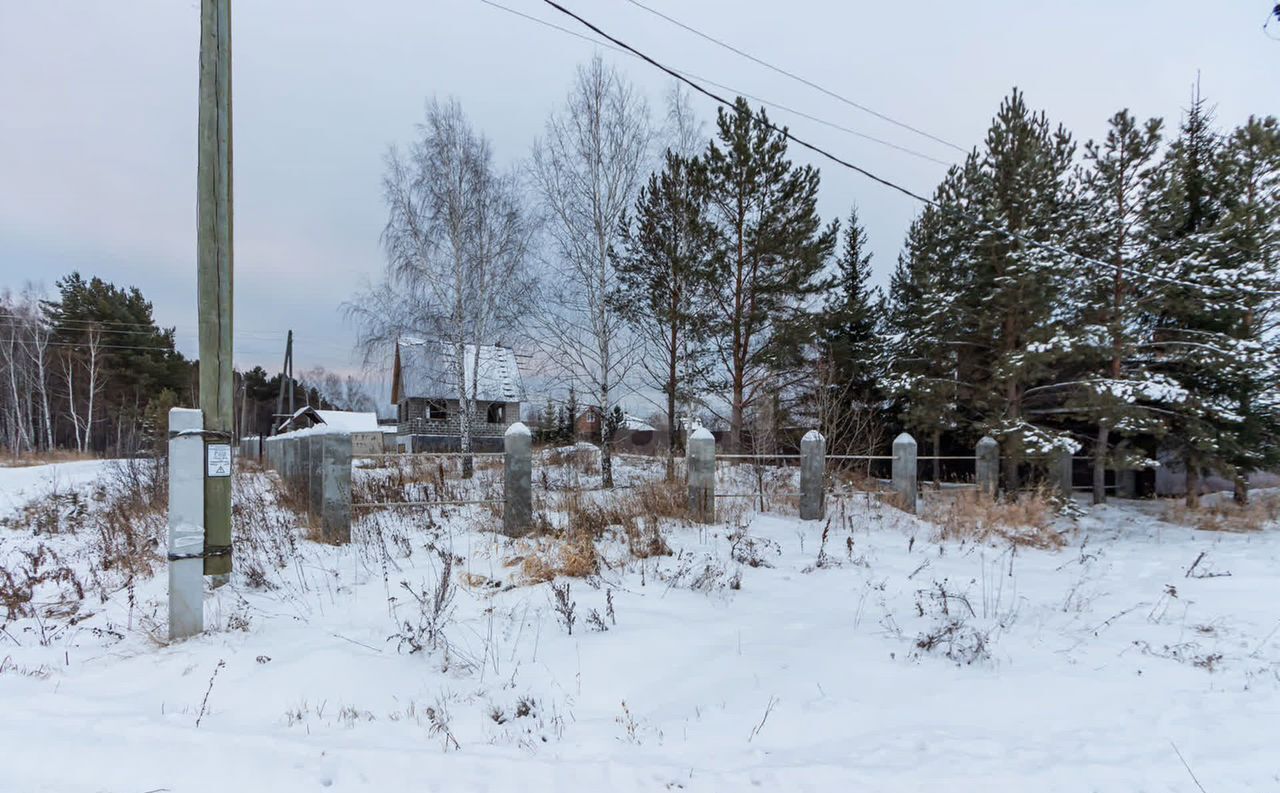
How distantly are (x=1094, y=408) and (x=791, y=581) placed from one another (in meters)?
A: 9.66

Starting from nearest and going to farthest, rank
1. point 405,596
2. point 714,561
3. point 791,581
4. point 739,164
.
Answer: point 405,596 → point 791,581 → point 714,561 → point 739,164

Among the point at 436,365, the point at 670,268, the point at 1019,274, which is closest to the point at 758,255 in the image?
the point at 670,268

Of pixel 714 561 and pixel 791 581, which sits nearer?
pixel 791 581

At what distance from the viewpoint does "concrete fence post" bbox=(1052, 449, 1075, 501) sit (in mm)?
10969

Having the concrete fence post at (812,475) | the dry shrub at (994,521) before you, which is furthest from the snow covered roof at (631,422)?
the dry shrub at (994,521)

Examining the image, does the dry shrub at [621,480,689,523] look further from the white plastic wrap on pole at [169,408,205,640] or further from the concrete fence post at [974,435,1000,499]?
the concrete fence post at [974,435,1000,499]

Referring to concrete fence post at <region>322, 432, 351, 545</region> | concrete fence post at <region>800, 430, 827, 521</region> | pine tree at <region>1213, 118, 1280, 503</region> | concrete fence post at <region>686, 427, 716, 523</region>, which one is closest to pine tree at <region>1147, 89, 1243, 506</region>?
pine tree at <region>1213, 118, 1280, 503</region>

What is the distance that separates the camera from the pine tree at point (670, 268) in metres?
13.6

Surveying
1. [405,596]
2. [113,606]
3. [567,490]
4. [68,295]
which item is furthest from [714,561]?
[68,295]

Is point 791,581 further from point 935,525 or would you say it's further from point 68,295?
point 68,295

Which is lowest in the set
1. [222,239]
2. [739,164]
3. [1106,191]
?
[222,239]

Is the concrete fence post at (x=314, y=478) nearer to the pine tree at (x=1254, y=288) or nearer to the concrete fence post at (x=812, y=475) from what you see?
the concrete fence post at (x=812, y=475)

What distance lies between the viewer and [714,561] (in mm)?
5609

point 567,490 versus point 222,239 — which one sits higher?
point 222,239
